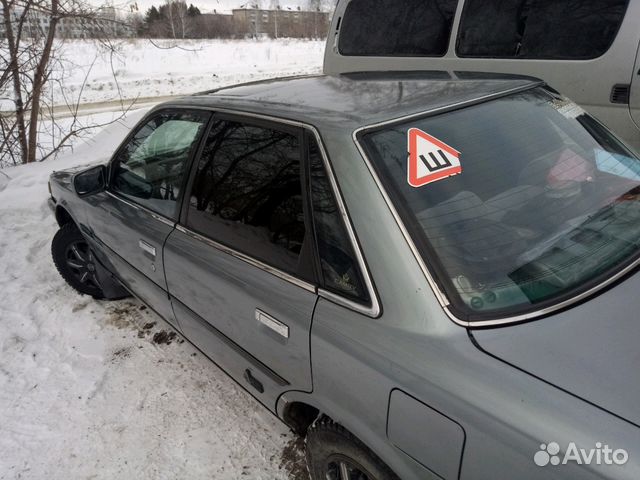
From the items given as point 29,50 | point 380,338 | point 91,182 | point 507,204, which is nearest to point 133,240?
point 91,182

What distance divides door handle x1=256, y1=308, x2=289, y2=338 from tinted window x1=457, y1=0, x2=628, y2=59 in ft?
10.6

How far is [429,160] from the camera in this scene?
1553 mm

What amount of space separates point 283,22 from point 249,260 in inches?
2407

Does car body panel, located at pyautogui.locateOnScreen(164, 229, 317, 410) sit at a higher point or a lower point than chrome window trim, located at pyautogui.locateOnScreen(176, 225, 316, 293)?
lower

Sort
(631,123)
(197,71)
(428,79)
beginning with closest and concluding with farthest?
(428,79) → (631,123) → (197,71)

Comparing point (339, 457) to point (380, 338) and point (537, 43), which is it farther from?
point (537, 43)

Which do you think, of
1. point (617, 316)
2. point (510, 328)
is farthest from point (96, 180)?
point (617, 316)

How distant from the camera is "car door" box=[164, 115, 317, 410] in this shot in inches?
64.9

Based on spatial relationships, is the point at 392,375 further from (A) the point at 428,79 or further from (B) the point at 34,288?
(B) the point at 34,288

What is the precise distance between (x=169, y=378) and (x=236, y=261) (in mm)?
1236

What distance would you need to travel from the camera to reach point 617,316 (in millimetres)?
1237

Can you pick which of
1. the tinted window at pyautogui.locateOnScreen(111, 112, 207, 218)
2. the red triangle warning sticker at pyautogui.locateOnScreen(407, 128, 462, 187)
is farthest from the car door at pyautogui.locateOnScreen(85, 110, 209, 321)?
the red triangle warning sticker at pyautogui.locateOnScreen(407, 128, 462, 187)

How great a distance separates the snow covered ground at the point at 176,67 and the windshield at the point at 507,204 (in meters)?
12.5

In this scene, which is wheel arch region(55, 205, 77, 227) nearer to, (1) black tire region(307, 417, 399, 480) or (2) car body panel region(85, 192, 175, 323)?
(2) car body panel region(85, 192, 175, 323)
